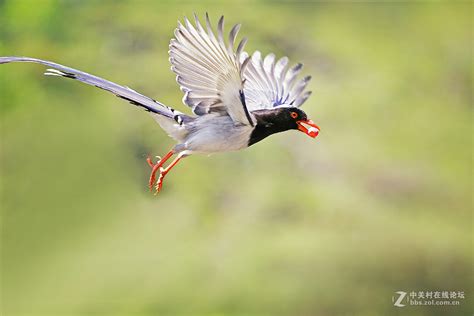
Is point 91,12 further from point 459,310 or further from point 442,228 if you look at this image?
point 459,310

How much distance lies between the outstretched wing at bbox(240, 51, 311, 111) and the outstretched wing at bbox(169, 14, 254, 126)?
545 mm

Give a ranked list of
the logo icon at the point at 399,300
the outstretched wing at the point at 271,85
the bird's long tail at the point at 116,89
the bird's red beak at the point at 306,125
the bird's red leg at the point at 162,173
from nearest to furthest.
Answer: the bird's long tail at the point at 116,89 < the bird's red leg at the point at 162,173 < the bird's red beak at the point at 306,125 < the outstretched wing at the point at 271,85 < the logo icon at the point at 399,300

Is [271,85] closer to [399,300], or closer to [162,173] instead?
[162,173]

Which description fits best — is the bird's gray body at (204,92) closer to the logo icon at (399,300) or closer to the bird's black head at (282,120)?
the bird's black head at (282,120)

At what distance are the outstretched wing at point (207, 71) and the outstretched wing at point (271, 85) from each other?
54 cm

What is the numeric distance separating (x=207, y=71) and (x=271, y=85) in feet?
2.62

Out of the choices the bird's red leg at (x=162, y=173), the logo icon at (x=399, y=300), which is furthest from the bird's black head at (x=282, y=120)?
the logo icon at (x=399, y=300)

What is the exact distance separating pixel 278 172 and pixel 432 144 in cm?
187

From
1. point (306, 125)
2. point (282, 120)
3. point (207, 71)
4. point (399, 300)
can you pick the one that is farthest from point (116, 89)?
point (399, 300)

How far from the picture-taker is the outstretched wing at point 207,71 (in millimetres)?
2863

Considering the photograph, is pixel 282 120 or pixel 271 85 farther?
pixel 271 85

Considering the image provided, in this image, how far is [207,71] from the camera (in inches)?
118

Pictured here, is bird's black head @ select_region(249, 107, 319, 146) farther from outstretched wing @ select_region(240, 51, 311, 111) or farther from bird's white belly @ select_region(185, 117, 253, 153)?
outstretched wing @ select_region(240, 51, 311, 111)

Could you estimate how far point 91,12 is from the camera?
8836 millimetres
